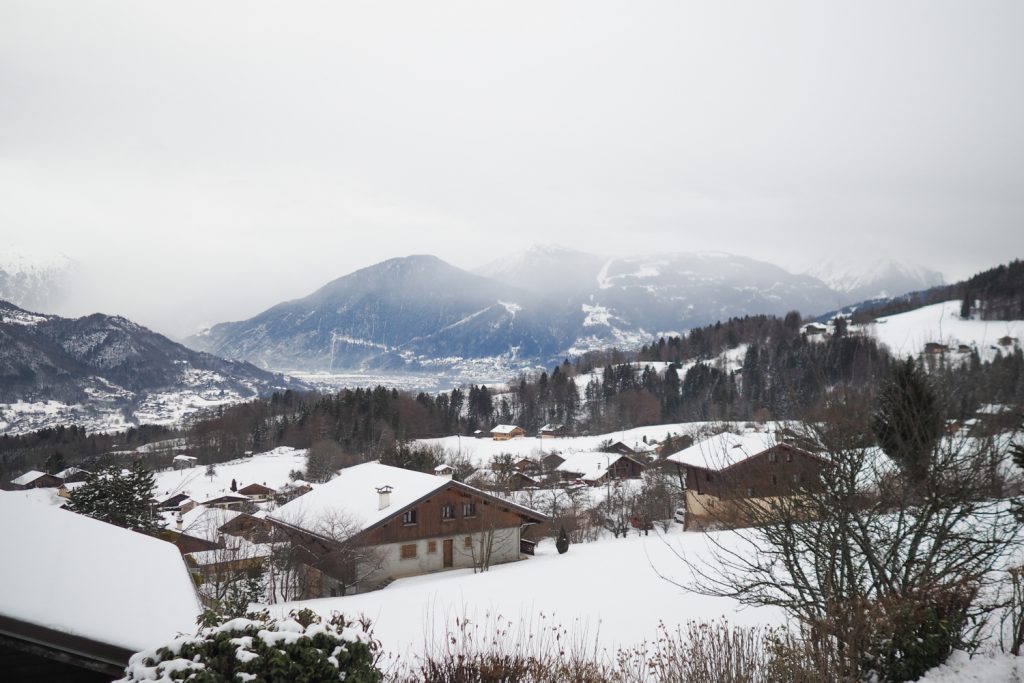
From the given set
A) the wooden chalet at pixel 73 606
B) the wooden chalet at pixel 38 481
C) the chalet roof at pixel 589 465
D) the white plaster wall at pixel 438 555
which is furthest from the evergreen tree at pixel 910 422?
the wooden chalet at pixel 38 481

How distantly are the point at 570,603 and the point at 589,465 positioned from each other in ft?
163

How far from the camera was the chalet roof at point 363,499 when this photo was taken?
28.5m

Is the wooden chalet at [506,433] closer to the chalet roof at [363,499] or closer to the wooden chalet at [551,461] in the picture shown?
the wooden chalet at [551,461]

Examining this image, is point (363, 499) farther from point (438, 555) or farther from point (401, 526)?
point (438, 555)

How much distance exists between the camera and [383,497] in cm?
2984

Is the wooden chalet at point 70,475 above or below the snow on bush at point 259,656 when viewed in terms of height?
below

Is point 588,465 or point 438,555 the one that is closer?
point 438,555

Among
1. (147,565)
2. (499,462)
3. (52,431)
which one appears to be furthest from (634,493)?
(52,431)

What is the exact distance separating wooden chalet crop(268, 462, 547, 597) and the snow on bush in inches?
937

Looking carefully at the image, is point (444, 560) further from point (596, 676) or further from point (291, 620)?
point (291, 620)

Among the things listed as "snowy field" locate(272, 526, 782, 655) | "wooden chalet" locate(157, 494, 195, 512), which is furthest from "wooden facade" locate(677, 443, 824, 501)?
"wooden chalet" locate(157, 494, 195, 512)

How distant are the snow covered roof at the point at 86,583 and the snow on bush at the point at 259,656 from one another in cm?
115

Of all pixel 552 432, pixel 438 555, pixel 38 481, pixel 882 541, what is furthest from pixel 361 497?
pixel 552 432

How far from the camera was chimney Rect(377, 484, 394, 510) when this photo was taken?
29578 millimetres
